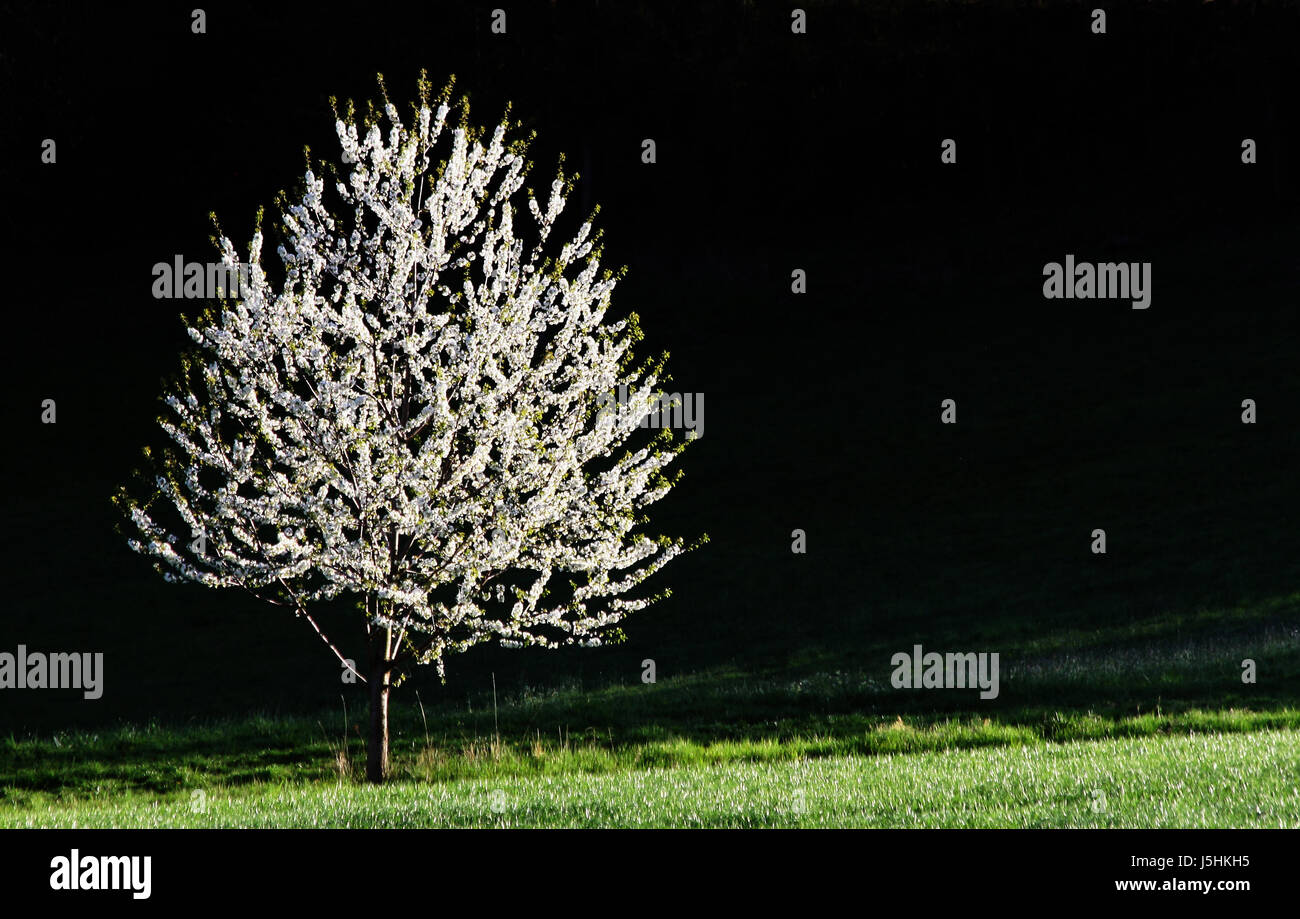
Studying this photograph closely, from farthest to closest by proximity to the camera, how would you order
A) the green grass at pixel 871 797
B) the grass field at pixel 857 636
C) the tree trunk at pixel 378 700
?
Answer: the tree trunk at pixel 378 700 → the grass field at pixel 857 636 → the green grass at pixel 871 797

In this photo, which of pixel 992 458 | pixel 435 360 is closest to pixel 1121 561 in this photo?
pixel 992 458

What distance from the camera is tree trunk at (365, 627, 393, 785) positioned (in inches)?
626

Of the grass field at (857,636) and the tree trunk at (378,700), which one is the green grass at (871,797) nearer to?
the grass field at (857,636)

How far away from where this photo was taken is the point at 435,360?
50.6 feet

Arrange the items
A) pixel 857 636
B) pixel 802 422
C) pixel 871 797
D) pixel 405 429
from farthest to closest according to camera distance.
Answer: pixel 802 422
pixel 857 636
pixel 405 429
pixel 871 797

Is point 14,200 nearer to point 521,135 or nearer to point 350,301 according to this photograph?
point 521,135

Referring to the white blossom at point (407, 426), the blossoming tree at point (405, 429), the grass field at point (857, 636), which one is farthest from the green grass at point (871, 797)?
the blossoming tree at point (405, 429)

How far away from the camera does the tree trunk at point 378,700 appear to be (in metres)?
15.9

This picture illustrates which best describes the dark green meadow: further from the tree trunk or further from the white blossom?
the white blossom

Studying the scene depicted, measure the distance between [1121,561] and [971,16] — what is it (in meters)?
50.2

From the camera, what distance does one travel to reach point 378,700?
632 inches

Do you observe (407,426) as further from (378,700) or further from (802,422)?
(802,422)

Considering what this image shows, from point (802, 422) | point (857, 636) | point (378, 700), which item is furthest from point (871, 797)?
point (802, 422)

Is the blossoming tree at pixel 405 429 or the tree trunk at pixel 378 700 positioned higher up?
the blossoming tree at pixel 405 429
